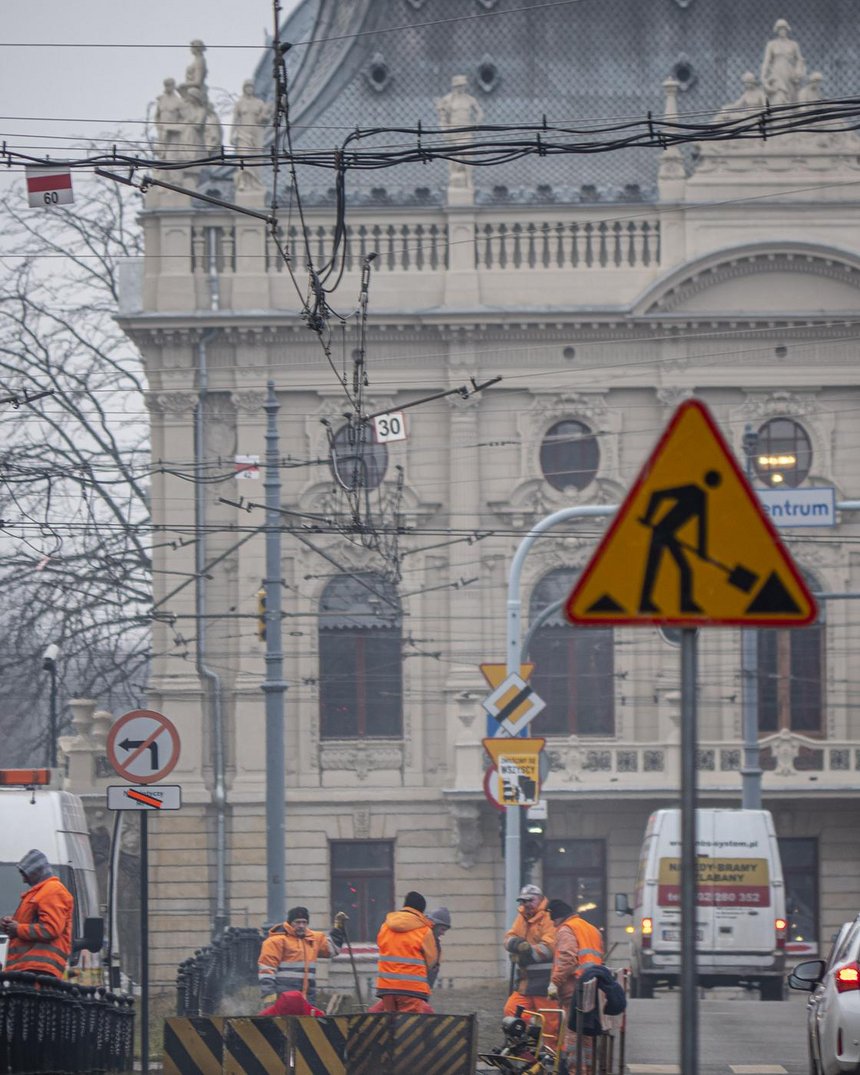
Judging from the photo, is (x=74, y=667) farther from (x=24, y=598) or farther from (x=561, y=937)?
(x=561, y=937)

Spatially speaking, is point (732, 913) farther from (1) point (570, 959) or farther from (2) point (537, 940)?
(1) point (570, 959)

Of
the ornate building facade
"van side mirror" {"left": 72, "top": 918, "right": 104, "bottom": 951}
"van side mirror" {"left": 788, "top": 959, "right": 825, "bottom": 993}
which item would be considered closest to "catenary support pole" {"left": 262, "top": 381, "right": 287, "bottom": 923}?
"van side mirror" {"left": 72, "top": 918, "right": 104, "bottom": 951}

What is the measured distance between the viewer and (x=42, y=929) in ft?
50.3

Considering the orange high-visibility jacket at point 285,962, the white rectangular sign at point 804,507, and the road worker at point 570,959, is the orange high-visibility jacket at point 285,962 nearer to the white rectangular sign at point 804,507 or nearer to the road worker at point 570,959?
the road worker at point 570,959

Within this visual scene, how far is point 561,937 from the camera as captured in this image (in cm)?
1681

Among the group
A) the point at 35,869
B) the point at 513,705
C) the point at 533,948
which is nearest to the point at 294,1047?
the point at 35,869

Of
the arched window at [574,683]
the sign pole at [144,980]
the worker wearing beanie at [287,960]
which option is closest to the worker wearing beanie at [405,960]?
the sign pole at [144,980]

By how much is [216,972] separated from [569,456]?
1759 cm

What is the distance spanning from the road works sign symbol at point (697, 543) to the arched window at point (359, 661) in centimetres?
3243

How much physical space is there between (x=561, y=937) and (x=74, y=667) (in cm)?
3184

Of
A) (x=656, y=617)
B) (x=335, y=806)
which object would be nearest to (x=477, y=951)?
(x=335, y=806)

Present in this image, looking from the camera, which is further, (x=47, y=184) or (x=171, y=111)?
(x=171, y=111)

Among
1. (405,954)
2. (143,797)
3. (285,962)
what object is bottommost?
(285,962)

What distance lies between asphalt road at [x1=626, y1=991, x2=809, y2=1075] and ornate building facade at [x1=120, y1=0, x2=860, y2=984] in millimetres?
14079
